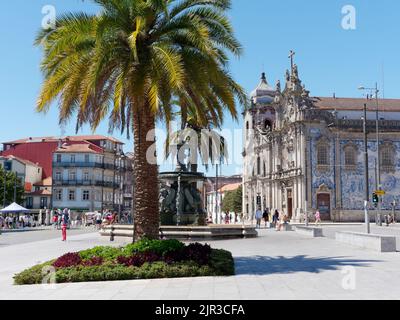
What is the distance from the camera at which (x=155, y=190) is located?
1354 cm

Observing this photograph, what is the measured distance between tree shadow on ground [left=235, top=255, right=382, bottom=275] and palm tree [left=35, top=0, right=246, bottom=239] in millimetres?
2710

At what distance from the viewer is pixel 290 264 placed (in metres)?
13.9

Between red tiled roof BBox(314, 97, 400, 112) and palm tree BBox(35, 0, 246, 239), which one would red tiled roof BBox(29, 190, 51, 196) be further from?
palm tree BBox(35, 0, 246, 239)

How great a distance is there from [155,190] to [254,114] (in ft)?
Answer: 221

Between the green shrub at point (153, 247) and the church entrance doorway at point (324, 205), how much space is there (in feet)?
149

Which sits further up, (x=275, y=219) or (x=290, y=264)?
(x=275, y=219)

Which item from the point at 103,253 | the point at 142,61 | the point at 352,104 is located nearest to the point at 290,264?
the point at 103,253

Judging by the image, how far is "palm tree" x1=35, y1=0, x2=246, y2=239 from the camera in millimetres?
12672

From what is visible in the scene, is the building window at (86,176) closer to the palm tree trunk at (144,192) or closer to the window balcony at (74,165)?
the window balcony at (74,165)

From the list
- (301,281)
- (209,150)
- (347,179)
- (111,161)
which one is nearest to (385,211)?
(347,179)

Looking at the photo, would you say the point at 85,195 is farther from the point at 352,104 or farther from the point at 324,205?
the point at 352,104

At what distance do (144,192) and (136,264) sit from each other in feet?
7.00

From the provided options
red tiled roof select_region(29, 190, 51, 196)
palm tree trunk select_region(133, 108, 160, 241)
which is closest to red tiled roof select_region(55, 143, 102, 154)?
red tiled roof select_region(29, 190, 51, 196)
